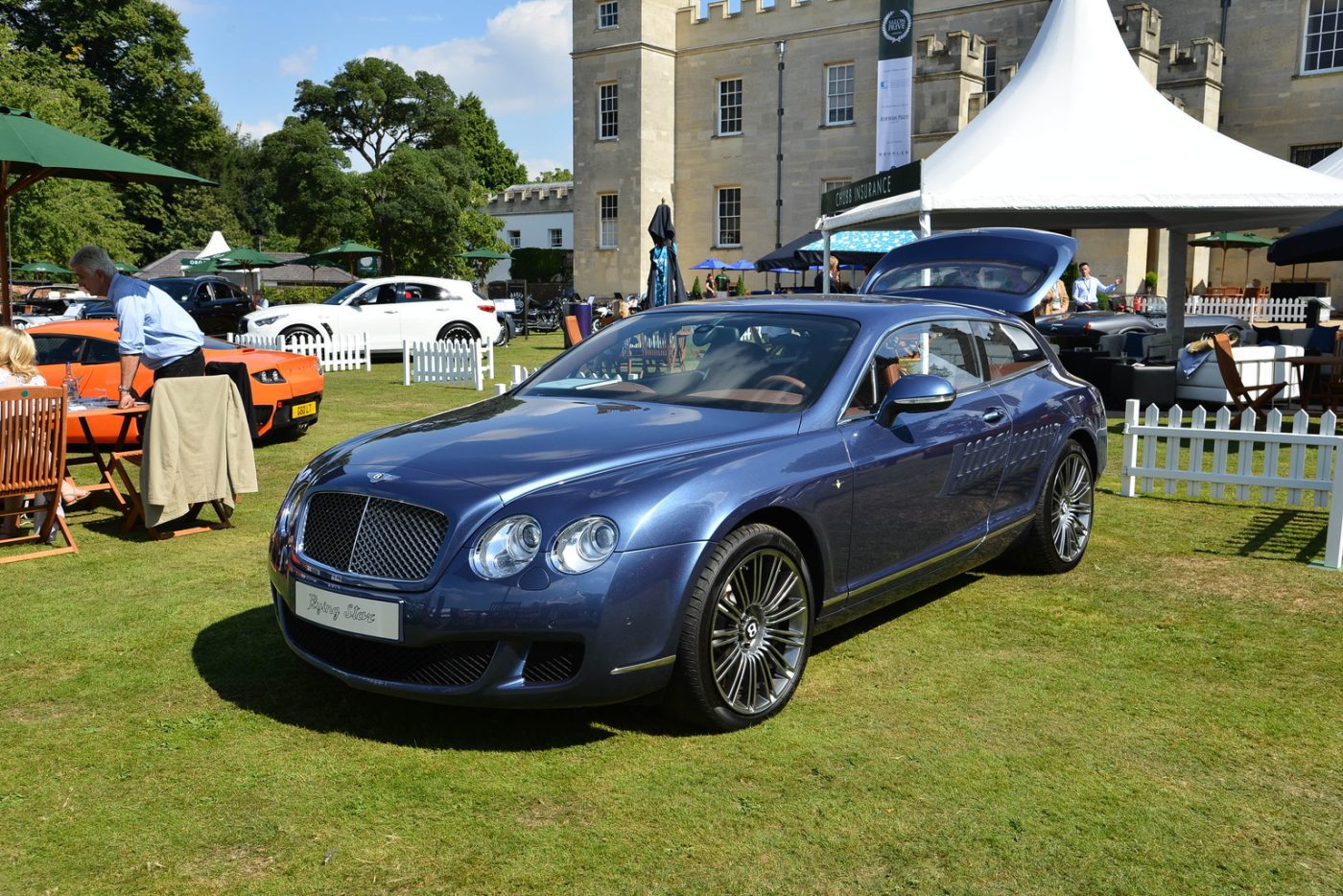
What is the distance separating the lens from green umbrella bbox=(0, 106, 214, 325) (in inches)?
342

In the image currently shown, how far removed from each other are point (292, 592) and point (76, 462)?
7178mm

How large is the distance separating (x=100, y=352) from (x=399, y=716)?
807 centimetres

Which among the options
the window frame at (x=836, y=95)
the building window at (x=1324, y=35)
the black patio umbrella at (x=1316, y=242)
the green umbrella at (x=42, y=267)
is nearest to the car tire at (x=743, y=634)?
the black patio umbrella at (x=1316, y=242)

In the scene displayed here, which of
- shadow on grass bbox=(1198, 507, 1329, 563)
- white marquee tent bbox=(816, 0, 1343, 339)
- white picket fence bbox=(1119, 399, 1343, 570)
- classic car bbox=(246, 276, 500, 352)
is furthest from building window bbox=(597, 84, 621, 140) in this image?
shadow on grass bbox=(1198, 507, 1329, 563)

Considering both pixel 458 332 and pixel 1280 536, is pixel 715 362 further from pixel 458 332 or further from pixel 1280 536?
pixel 458 332

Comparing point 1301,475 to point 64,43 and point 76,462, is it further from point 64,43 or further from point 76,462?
point 64,43

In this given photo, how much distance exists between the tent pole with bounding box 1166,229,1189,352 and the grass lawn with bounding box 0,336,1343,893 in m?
9.68

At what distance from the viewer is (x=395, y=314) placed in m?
21.7

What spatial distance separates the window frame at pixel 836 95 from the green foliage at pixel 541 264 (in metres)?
19.9

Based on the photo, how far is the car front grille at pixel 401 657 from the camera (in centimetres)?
369

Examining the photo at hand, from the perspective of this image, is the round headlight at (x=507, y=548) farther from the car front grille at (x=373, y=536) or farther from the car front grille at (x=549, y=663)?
the car front grille at (x=549, y=663)

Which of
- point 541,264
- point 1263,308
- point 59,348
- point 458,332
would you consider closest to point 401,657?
point 59,348

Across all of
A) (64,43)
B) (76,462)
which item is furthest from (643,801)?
(64,43)

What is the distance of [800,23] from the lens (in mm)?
39750
